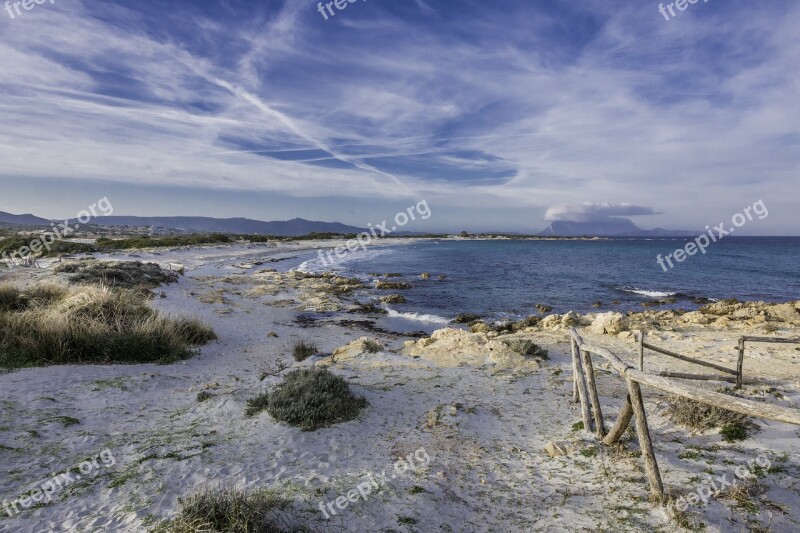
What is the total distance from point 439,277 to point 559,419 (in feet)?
97.6

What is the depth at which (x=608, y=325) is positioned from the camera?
15742 millimetres

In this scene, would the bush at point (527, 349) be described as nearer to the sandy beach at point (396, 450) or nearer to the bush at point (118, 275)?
the sandy beach at point (396, 450)

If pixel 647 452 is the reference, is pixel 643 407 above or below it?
above

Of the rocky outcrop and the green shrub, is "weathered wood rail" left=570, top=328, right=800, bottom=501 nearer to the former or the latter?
the rocky outcrop

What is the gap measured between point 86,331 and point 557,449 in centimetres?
1148

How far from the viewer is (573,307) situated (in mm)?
24203

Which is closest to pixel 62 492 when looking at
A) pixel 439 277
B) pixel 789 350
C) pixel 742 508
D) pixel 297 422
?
pixel 297 422

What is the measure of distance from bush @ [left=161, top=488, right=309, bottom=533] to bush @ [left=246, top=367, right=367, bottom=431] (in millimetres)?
2482

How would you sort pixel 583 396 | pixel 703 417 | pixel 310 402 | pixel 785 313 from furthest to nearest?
pixel 785 313 → pixel 310 402 → pixel 583 396 → pixel 703 417

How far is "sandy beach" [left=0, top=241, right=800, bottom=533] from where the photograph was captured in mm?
4445

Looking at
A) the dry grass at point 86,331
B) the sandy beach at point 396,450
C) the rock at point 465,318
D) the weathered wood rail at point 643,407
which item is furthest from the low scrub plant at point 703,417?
the rock at point 465,318

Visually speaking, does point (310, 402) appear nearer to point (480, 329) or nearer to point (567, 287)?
point (480, 329)

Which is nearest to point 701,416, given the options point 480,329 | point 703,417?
point 703,417

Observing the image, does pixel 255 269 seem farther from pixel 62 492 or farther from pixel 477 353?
pixel 62 492
